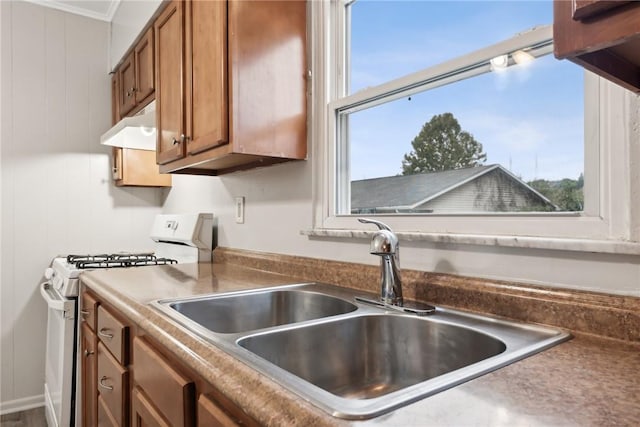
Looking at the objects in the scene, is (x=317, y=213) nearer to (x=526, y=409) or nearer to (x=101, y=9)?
(x=526, y=409)

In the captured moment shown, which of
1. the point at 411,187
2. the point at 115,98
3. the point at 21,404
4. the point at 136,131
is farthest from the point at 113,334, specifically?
the point at 115,98

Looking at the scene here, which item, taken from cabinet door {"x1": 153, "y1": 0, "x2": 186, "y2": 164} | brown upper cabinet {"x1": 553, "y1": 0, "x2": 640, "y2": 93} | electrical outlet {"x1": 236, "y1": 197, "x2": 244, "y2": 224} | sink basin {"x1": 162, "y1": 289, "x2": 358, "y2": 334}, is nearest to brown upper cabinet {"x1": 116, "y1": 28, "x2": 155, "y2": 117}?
cabinet door {"x1": 153, "y1": 0, "x2": 186, "y2": 164}

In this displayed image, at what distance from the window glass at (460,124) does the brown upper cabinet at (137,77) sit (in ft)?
4.20

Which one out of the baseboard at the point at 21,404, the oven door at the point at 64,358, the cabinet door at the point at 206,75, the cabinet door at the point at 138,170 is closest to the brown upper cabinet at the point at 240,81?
the cabinet door at the point at 206,75

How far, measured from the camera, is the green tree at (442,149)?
1190mm

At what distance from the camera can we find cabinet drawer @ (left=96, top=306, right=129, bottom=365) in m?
1.18

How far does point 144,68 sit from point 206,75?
1.06m

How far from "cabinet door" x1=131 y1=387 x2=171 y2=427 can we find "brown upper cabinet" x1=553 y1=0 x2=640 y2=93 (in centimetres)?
95

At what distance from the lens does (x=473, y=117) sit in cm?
118

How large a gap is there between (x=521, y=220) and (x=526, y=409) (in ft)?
1.85

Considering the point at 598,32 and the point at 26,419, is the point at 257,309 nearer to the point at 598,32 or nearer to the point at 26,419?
the point at 598,32

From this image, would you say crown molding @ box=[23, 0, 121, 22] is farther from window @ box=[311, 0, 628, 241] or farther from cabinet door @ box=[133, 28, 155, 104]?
window @ box=[311, 0, 628, 241]

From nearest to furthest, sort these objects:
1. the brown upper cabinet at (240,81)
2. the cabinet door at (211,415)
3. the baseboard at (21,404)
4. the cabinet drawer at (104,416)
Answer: the cabinet door at (211,415)
the cabinet drawer at (104,416)
the brown upper cabinet at (240,81)
the baseboard at (21,404)

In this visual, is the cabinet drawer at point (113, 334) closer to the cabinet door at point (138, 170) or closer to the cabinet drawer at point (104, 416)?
the cabinet drawer at point (104, 416)
